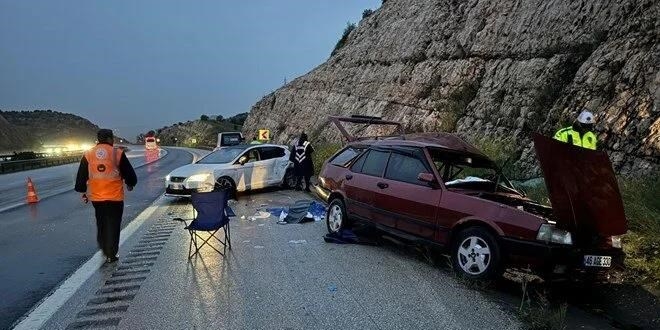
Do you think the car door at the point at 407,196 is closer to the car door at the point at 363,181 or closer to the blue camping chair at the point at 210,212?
the car door at the point at 363,181

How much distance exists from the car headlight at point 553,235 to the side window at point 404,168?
1.89 m

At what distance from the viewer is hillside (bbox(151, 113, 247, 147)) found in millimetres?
104312

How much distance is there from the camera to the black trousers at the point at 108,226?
6.83 metres

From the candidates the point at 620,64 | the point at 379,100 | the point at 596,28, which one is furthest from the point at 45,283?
the point at 379,100

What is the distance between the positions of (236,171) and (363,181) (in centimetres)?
691

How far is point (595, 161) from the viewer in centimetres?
555

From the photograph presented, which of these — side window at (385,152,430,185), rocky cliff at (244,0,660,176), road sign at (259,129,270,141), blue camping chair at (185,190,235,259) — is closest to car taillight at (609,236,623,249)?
side window at (385,152,430,185)

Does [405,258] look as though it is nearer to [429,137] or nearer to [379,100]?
[429,137]

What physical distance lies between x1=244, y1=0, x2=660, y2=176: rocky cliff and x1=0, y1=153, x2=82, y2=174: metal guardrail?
17.9m

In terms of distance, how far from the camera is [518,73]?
53.6 ft

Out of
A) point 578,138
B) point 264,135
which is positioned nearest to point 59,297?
point 578,138

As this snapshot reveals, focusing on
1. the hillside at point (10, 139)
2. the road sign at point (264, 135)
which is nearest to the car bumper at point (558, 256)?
the road sign at point (264, 135)

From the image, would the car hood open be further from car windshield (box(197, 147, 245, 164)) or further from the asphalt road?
car windshield (box(197, 147, 245, 164))

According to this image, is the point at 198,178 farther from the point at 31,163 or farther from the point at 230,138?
the point at 31,163
